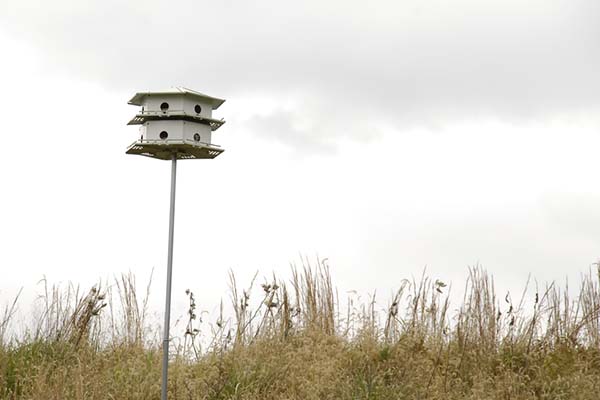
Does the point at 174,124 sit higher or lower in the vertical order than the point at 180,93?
lower

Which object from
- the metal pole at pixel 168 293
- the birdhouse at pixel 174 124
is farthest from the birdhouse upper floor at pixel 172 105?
the metal pole at pixel 168 293

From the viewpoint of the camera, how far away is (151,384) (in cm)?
645

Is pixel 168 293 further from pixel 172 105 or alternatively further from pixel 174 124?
pixel 172 105

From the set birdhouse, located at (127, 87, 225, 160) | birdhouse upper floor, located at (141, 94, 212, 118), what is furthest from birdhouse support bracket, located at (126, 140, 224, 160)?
birdhouse upper floor, located at (141, 94, 212, 118)

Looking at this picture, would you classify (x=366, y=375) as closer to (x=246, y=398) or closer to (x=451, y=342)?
(x=246, y=398)

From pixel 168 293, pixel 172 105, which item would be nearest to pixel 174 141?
pixel 172 105

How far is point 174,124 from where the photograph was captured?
237 inches

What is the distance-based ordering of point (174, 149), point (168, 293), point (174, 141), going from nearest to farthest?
1. point (168, 293)
2. point (174, 141)
3. point (174, 149)

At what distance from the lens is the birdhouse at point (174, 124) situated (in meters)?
6.00

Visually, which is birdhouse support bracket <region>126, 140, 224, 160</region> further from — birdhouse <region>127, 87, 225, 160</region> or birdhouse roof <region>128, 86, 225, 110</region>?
birdhouse roof <region>128, 86, 225, 110</region>

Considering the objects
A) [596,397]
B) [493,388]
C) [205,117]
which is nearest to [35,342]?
[205,117]

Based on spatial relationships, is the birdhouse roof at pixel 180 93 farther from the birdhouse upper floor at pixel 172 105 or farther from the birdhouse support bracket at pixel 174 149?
the birdhouse support bracket at pixel 174 149

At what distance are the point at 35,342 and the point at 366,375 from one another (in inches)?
125

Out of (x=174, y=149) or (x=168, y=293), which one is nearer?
(x=168, y=293)
